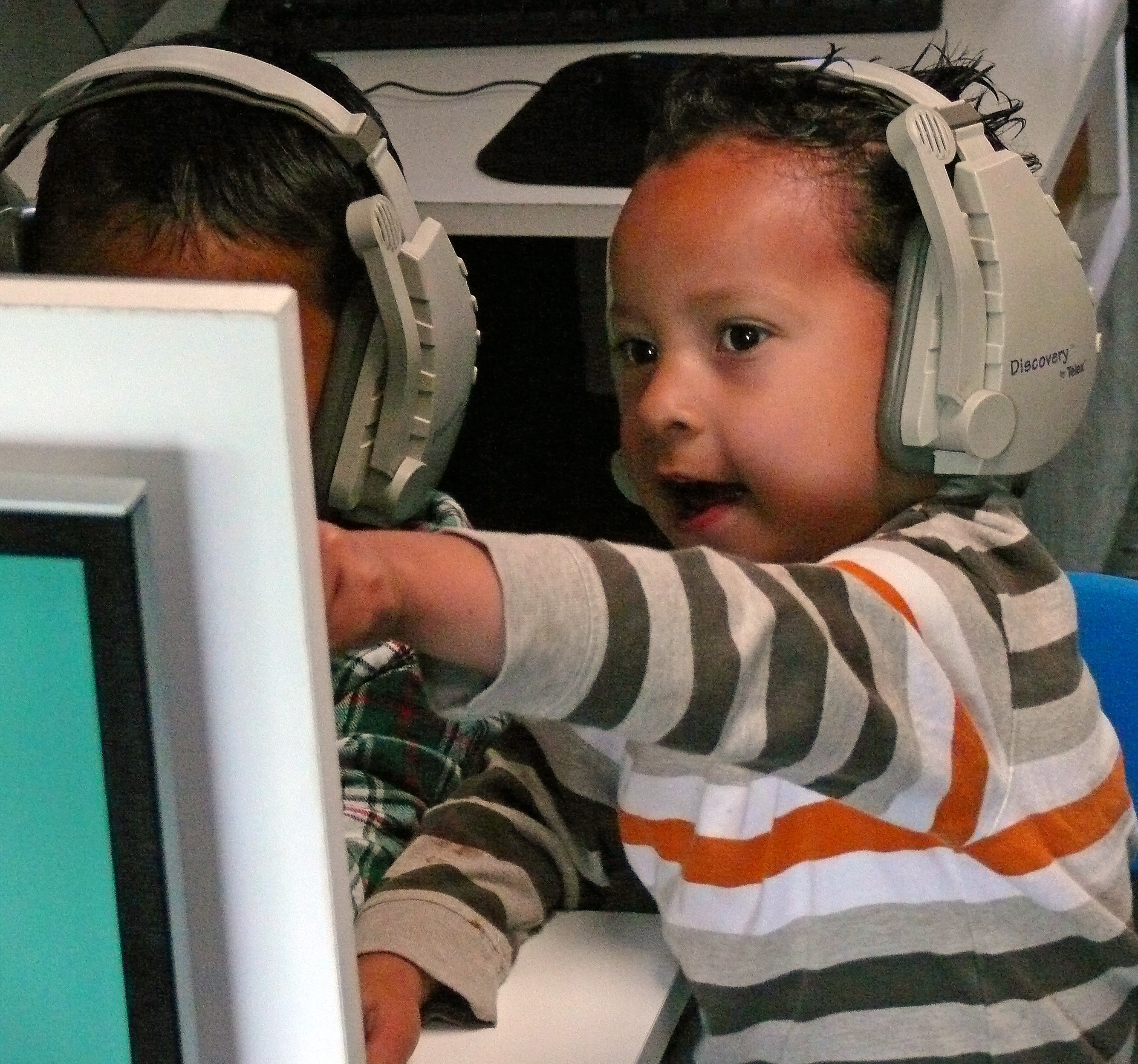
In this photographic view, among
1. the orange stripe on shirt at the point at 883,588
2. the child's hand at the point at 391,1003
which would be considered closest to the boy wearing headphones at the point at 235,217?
the child's hand at the point at 391,1003

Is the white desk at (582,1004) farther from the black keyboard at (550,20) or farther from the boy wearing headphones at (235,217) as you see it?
the black keyboard at (550,20)

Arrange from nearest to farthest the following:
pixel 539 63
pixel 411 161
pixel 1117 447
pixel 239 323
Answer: pixel 239 323
pixel 411 161
pixel 539 63
pixel 1117 447

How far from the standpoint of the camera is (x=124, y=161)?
0.87 m

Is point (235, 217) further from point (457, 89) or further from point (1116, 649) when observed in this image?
point (457, 89)

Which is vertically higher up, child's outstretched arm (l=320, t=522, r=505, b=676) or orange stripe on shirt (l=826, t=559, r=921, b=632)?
child's outstretched arm (l=320, t=522, r=505, b=676)

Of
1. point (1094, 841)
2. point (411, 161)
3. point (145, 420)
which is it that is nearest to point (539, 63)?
point (411, 161)

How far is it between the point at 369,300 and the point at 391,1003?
16.2 inches

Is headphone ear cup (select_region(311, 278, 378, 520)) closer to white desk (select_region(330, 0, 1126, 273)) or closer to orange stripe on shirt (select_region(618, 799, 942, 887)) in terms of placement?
orange stripe on shirt (select_region(618, 799, 942, 887))

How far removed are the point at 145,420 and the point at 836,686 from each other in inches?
12.6

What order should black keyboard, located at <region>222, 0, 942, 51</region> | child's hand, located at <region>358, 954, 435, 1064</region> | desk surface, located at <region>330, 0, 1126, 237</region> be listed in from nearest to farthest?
child's hand, located at <region>358, 954, 435, 1064</region> → desk surface, located at <region>330, 0, 1126, 237</region> → black keyboard, located at <region>222, 0, 942, 51</region>

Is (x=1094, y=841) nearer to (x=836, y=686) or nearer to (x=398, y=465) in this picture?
(x=836, y=686)

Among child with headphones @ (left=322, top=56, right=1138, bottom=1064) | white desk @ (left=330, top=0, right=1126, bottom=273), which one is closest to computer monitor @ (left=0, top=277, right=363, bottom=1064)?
child with headphones @ (left=322, top=56, right=1138, bottom=1064)

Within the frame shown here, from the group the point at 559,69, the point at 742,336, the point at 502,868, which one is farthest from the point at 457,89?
the point at 502,868

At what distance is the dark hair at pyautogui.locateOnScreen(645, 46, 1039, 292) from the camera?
829 mm
